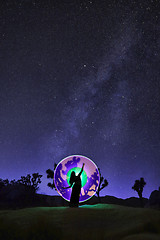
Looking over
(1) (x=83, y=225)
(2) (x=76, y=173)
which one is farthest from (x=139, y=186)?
(1) (x=83, y=225)

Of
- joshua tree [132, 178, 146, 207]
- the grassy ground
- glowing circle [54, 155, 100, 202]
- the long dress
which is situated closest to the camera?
the grassy ground

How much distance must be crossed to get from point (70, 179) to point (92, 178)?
156cm

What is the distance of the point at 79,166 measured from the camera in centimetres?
1127

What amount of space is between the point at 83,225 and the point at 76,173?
5319 millimetres

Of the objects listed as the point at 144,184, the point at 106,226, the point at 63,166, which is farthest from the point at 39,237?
the point at 144,184

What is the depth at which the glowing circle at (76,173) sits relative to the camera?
436 inches

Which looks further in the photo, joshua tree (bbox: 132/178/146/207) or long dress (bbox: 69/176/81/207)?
joshua tree (bbox: 132/178/146/207)

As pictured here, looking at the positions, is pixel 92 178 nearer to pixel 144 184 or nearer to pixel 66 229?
pixel 66 229

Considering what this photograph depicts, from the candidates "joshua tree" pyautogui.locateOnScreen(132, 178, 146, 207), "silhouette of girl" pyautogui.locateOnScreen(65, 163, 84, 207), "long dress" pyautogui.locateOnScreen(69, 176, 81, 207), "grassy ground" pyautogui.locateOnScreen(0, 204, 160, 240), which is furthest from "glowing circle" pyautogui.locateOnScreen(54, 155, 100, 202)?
"joshua tree" pyautogui.locateOnScreen(132, 178, 146, 207)

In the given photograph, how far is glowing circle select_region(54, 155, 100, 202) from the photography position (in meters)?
11.1

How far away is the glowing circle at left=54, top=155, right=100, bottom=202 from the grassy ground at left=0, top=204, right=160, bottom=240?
392 cm

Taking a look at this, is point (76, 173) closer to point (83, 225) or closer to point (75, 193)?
point (75, 193)

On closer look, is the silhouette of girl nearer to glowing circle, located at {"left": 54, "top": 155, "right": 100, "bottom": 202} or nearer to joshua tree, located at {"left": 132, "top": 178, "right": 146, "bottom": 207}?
glowing circle, located at {"left": 54, "top": 155, "right": 100, "bottom": 202}

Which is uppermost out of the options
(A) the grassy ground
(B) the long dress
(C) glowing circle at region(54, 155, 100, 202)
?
(C) glowing circle at region(54, 155, 100, 202)
